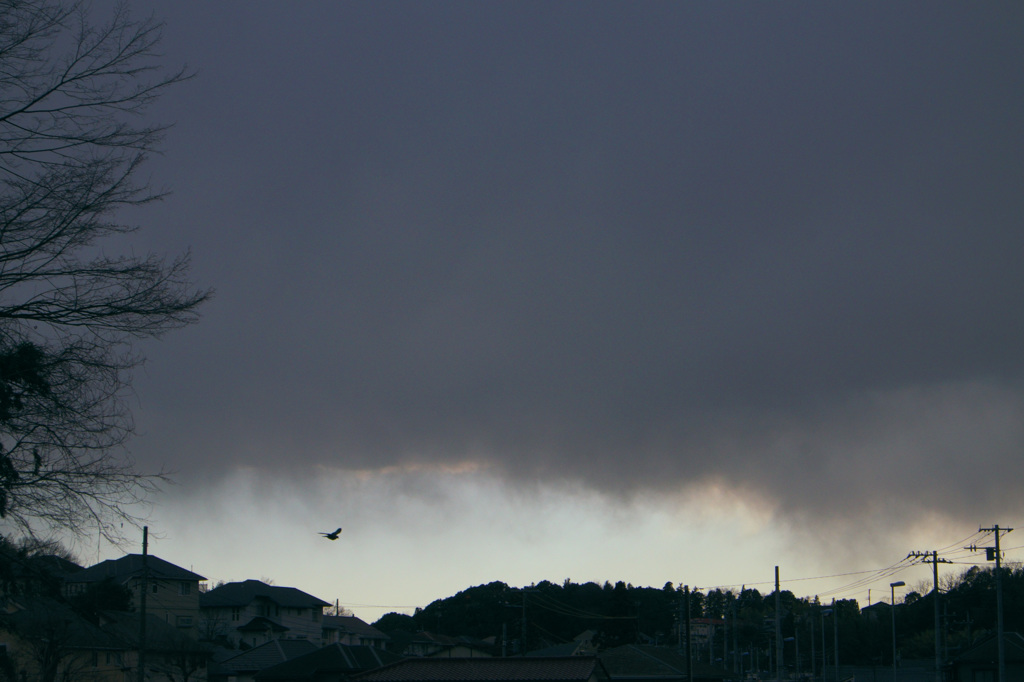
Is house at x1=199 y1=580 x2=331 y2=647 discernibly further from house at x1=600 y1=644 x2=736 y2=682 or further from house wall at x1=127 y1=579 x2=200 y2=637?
house at x1=600 y1=644 x2=736 y2=682

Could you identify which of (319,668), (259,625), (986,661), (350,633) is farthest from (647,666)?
(350,633)

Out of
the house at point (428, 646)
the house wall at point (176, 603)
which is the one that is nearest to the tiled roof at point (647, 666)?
the house at point (428, 646)

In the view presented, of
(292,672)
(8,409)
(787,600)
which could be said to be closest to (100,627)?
(8,409)

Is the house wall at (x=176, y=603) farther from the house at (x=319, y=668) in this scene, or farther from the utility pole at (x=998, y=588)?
the utility pole at (x=998, y=588)

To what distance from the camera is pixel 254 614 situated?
90.9 metres

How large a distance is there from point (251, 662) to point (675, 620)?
230 ft

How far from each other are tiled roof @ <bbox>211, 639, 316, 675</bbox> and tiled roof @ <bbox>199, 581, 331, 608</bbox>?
23.4 metres

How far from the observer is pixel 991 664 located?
63.8 meters

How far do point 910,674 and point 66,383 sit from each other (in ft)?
301

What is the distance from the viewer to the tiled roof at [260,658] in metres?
64.1

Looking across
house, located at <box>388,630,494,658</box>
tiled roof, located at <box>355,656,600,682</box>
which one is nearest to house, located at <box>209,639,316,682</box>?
tiled roof, located at <box>355,656,600,682</box>

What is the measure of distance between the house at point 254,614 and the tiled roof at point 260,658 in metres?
21.7

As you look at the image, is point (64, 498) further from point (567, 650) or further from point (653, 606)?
point (653, 606)

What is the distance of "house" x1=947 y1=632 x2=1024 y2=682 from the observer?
64.0m
